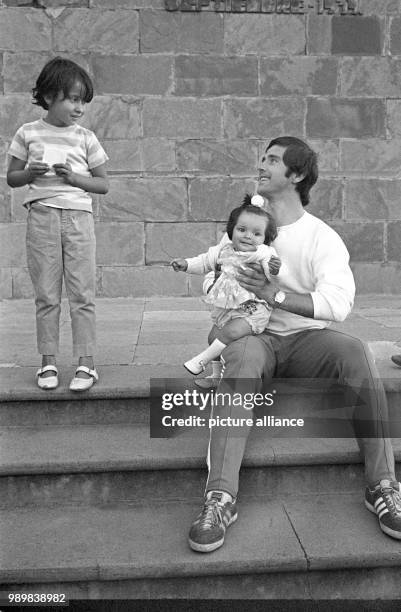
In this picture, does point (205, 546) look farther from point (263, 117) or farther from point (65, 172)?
point (263, 117)

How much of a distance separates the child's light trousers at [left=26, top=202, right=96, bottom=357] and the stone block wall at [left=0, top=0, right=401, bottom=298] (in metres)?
2.80

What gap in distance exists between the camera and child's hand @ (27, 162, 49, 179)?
10.2 ft

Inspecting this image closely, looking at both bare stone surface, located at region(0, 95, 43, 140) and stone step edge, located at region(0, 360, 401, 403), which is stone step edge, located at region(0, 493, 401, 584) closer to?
stone step edge, located at region(0, 360, 401, 403)

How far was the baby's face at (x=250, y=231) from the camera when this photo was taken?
2906 mm

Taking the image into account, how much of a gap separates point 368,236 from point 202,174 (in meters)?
1.66

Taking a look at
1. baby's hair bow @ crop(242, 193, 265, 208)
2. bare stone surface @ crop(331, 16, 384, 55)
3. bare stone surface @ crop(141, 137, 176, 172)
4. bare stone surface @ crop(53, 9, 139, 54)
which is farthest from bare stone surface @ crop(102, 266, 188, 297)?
baby's hair bow @ crop(242, 193, 265, 208)

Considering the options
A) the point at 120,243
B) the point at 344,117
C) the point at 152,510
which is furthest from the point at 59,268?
the point at 344,117

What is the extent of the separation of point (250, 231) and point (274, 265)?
0.68 ft

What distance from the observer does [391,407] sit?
3199 millimetres

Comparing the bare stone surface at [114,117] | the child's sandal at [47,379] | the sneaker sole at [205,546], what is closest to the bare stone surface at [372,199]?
the bare stone surface at [114,117]

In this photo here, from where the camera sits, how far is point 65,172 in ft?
10.3

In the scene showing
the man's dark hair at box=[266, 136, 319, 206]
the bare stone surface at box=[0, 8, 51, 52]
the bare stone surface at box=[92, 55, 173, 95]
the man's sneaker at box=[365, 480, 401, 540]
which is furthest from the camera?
the bare stone surface at box=[92, 55, 173, 95]

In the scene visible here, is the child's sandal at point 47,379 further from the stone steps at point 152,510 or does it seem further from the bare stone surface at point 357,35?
the bare stone surface at point 357,35

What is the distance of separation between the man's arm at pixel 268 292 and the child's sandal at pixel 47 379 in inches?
39.5
